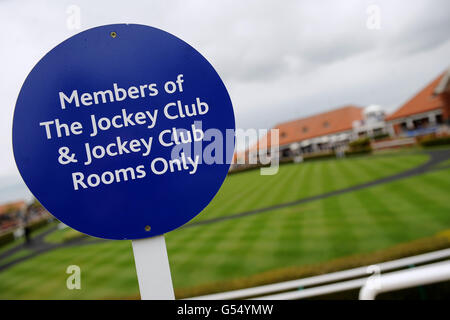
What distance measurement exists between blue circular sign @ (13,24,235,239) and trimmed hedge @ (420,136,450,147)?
3484 cm

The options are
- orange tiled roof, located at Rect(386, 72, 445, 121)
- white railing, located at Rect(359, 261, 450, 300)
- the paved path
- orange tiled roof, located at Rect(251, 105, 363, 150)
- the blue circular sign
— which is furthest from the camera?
orange tiled roof, located at Rect(251, 105, 363, 150)

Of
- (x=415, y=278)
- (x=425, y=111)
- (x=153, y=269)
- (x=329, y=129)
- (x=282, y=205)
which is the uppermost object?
(x=329, y=129)

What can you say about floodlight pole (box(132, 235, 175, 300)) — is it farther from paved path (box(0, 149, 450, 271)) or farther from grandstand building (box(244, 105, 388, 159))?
grandstand building (box(244, 105, 388, 159))

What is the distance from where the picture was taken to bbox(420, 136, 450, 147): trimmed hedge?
97.6 feet

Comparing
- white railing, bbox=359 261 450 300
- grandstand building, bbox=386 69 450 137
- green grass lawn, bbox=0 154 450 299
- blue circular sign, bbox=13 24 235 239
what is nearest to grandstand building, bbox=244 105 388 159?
grandstand building, bbox=386 69 450 137

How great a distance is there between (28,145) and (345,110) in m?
57.4

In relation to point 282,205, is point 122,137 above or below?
above

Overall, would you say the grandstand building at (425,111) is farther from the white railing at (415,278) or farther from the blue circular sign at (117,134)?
the blue circular sign at (117,134)

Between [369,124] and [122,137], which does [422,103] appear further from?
[122,137]

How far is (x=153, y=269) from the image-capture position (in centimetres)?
157

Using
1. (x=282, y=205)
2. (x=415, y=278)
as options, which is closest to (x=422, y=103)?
(x=282, y=205)

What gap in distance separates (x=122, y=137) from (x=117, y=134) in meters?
0.03
